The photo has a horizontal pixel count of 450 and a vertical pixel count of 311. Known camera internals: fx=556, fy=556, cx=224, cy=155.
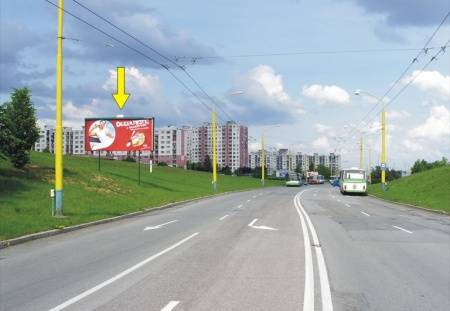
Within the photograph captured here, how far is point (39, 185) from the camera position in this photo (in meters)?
26.7

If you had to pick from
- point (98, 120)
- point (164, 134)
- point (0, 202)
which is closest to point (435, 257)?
point (0, 202)

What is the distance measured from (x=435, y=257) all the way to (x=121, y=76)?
20805 mm

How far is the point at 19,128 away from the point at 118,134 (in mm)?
15866

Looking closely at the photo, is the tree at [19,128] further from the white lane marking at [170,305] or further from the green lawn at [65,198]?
the white lane marking at [170,305]

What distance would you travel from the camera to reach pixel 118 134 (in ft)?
144

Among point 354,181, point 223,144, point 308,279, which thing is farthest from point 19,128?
point 223,144

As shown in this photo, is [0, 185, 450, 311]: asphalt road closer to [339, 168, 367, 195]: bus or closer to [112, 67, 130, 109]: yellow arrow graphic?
[112, 67, 130, 109]: yellow arrow graphic

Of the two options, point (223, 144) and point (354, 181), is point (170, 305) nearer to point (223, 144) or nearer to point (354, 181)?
point (354, 181)

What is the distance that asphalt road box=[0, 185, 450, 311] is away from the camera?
304 inches

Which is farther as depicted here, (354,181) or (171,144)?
(171,144)

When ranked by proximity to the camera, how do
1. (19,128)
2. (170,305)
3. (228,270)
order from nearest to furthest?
(170,305) < (228,270) < (19,128)

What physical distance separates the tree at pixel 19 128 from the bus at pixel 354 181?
3303 centimetres

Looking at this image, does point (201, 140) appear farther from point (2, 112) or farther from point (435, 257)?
point (435, 257)

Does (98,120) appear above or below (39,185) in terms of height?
above
